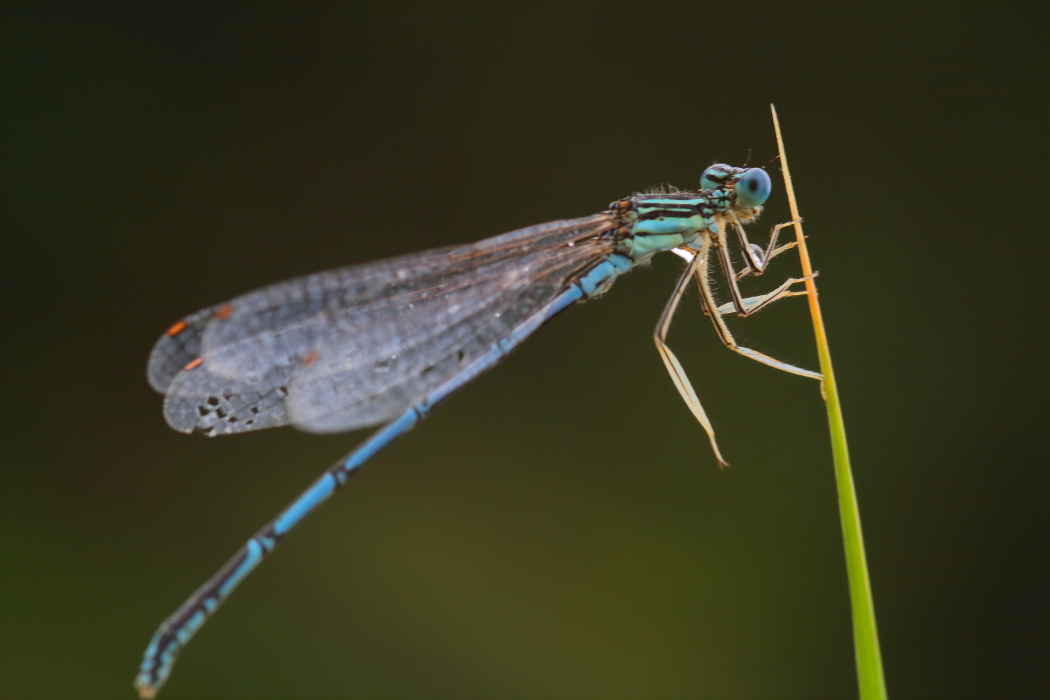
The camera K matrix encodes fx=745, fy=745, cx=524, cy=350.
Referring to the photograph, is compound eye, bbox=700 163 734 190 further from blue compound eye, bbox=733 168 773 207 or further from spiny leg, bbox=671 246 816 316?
spiny leg, bbox=671 246 816 316

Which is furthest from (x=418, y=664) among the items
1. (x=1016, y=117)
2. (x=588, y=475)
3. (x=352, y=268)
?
(x=1016, y=117)

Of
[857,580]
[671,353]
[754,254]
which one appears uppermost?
[754,254]

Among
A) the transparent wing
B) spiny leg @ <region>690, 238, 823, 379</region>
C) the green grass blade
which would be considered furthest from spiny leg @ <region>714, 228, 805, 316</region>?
the green grass blade

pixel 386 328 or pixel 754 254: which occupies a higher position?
pixel 386 328

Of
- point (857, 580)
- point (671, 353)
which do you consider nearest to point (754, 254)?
point (671, 353)

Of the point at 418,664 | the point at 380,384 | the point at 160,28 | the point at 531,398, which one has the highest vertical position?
the point at 160,28

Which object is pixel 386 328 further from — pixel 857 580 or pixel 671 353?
pixel 857 580

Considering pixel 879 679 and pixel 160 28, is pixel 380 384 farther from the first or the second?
pixel 160 28

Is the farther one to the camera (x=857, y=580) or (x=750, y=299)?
(x=750, y=299)
